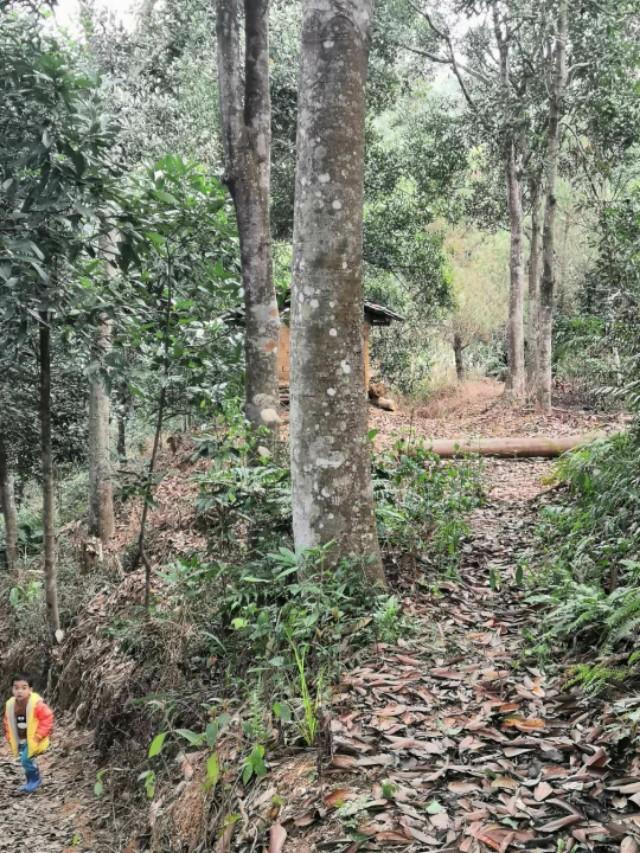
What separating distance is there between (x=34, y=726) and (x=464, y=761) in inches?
194

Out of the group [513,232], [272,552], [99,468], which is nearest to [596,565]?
[272,552]

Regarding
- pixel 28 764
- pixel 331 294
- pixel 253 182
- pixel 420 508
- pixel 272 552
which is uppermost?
pixel 253 182

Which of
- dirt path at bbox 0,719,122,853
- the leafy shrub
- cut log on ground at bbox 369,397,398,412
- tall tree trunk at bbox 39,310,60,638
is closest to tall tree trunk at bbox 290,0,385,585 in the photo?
the leafy shrub

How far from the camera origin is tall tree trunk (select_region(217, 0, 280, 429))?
26.6 feet

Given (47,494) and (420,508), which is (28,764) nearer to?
(47,494)

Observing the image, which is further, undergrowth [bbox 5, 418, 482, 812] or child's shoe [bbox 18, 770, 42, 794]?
child's shoe [bbox 18, 770, 42, 794]

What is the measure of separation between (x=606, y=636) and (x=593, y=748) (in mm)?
1035

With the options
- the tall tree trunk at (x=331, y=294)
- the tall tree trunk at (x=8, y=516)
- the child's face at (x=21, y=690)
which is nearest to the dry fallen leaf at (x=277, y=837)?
the tall tree trunk at (x=331, y=294)

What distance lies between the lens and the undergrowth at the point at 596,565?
372 centimetres

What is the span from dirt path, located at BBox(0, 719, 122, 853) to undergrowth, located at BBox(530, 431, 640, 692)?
3558 mm

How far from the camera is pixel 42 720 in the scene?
21.6 ft

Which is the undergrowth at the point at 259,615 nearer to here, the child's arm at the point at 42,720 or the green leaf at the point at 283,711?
the green leaf at the point at 283,711

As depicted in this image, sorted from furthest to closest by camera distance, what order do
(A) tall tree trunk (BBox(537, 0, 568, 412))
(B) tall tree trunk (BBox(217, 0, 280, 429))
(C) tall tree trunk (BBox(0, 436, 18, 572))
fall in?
1. (A) tall tree trunk (BBox(537, 0, 568, 412))
2. (C) tall tree trunk (BBox(0, 436, 18, 572))
3. (B) tall tree trunk (BBox(217, 0, 280, 429))

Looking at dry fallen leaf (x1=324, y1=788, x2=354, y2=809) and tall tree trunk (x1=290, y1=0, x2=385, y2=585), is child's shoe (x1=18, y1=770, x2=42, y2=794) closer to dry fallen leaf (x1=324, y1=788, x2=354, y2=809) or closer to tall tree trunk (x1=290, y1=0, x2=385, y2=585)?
tall tree trunk (x1=290, y1=0, x2=385, y2=585)
